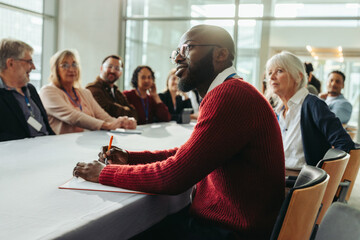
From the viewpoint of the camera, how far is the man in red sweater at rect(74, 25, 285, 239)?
116 centimetres

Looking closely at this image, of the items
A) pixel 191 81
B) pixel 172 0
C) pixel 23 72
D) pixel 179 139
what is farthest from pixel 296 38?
pixel 191 81

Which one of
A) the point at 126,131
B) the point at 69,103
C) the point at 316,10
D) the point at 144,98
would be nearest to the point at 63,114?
the point at 69,103

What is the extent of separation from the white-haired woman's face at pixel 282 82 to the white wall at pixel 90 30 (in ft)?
18.1

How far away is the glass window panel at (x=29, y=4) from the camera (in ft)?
20.9

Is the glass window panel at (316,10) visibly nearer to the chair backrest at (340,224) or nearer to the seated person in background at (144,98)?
the seated person in background at (144,98)

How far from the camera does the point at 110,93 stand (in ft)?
14.2

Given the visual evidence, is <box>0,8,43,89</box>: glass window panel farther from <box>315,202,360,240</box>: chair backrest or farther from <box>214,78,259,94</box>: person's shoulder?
<box>315,202,360,240</box>: chair backrest

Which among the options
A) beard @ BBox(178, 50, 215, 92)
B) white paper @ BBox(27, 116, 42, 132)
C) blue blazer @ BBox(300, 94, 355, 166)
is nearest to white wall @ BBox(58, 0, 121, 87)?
white paper @ BBox(27, 116, 42, 132)

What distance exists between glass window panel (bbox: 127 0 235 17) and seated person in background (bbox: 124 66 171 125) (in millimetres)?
3050

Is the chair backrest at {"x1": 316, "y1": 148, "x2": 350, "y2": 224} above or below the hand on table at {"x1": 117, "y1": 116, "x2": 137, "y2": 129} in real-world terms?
above

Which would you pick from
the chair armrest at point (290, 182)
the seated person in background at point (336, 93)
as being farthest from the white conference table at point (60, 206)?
the seated person in background at point (336, 93)

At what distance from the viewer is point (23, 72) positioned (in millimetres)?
2807

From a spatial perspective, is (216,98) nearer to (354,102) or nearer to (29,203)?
(29,203)

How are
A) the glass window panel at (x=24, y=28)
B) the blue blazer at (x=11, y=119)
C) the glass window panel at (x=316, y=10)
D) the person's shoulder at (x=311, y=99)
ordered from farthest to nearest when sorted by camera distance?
the glass window panel at (x=316, y=10), the glass window panel at (x=24, y=28), the blue blazer at (x=11, y=119), the person's shoulder at (x=311, y=99)
